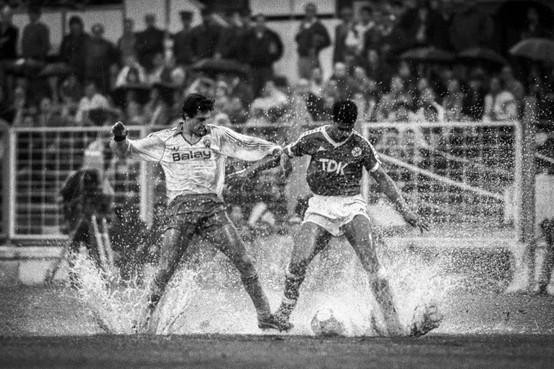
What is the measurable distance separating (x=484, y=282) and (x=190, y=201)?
501 cm

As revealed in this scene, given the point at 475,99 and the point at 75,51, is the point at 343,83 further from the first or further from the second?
the point at 75,51

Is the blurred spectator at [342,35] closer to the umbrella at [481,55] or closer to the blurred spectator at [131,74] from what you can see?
the umbrella at [481,55]

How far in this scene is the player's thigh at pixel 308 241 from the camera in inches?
374

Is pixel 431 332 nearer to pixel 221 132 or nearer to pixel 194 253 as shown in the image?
pixel 221 132

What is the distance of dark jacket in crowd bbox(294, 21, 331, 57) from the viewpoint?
17906 mm

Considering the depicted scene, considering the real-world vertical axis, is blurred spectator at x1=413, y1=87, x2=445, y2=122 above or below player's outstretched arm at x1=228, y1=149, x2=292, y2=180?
above

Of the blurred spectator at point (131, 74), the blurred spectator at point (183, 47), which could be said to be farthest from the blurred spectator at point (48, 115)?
the blurred spectator at point (183, 47)

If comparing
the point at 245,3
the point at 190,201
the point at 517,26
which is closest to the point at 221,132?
the point at 190,201

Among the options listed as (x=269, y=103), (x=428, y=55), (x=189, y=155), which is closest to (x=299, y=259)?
(x=189, y=155)

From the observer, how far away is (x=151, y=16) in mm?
19188

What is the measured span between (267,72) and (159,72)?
1.96 m

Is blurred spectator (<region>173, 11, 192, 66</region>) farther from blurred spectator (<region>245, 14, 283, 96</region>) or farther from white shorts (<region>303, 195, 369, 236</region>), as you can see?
white shorts (<region>303, 195, 369, 236</region>)

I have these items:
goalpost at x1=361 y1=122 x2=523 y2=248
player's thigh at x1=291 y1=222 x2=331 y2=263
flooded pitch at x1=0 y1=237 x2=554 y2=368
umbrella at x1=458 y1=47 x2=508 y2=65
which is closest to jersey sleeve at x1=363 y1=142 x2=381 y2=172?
player's thigh at x1=291 y1=222 x2=331 y2=263

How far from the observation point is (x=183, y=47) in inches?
728
